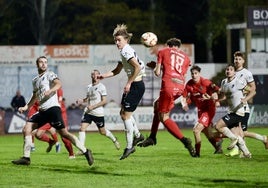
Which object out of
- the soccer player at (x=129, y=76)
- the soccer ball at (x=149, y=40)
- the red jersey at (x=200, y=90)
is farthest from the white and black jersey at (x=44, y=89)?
the red jersey at (x=200, y=90)

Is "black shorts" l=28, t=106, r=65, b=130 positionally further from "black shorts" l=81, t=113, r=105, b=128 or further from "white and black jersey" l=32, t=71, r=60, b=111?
"black shorts" l=81, t=113, r=105, b=128

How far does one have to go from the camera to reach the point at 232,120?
21344 mm

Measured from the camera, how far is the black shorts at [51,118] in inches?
742

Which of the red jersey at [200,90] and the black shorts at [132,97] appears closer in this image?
the black shorts at [132,97]

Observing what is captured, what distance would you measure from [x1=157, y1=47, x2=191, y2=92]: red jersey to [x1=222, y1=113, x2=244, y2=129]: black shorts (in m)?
2.30

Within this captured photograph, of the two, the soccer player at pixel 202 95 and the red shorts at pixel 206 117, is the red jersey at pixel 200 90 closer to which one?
the soccer player at pixel 202 95

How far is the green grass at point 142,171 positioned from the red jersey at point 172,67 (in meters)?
1.56

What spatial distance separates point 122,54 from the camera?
60.6 ft

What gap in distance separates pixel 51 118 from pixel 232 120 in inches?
174

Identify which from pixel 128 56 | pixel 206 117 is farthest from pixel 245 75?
pixel 128 56

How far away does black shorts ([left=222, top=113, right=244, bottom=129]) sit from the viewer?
21297 mm

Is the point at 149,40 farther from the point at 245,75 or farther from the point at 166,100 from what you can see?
the point at 245,75

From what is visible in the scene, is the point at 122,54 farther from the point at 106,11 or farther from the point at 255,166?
the point at 106,11

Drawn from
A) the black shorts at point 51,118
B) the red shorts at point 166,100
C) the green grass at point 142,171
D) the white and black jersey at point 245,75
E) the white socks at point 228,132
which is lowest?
the green grass at point 142,171
